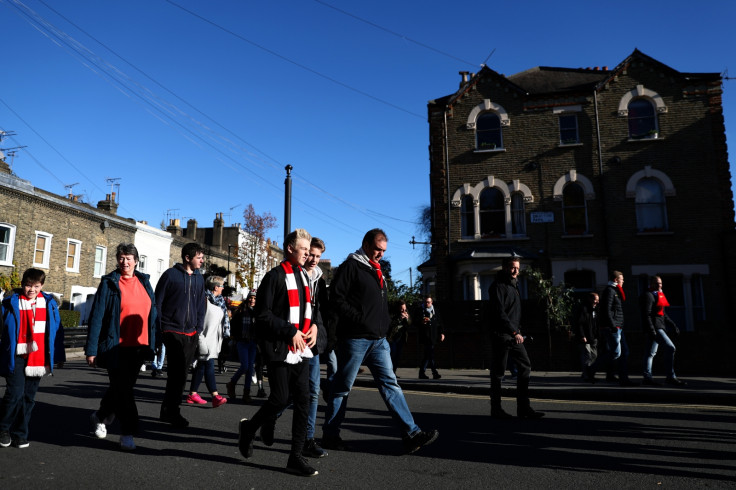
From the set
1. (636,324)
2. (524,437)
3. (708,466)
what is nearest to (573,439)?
(524,437)

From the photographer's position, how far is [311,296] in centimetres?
459

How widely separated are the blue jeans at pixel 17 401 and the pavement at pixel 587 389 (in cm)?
674

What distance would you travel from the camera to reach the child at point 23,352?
484cm

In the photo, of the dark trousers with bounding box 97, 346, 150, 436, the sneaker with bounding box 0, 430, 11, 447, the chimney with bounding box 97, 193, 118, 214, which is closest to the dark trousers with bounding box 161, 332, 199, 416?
the dark trousers with bounding box 97, 346, 150, 436

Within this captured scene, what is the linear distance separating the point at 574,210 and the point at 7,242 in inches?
953

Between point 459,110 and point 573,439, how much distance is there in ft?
56.1

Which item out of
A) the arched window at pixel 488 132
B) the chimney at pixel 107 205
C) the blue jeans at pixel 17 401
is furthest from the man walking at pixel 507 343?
the chimney at pixel 107 205

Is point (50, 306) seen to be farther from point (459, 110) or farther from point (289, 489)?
point (459, 110)

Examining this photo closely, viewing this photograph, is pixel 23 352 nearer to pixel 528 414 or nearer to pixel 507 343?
pixel 507 343

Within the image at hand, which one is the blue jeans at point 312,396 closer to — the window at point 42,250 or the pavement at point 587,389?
the pavement at point 587,389

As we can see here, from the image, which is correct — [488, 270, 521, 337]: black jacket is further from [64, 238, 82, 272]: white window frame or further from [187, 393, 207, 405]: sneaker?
[64, 238, 82, 272]: white window frame

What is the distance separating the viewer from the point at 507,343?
6789 millimetres

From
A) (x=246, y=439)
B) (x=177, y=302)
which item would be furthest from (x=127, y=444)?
(x=177, y=302)

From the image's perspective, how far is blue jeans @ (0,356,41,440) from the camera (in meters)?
4.82
